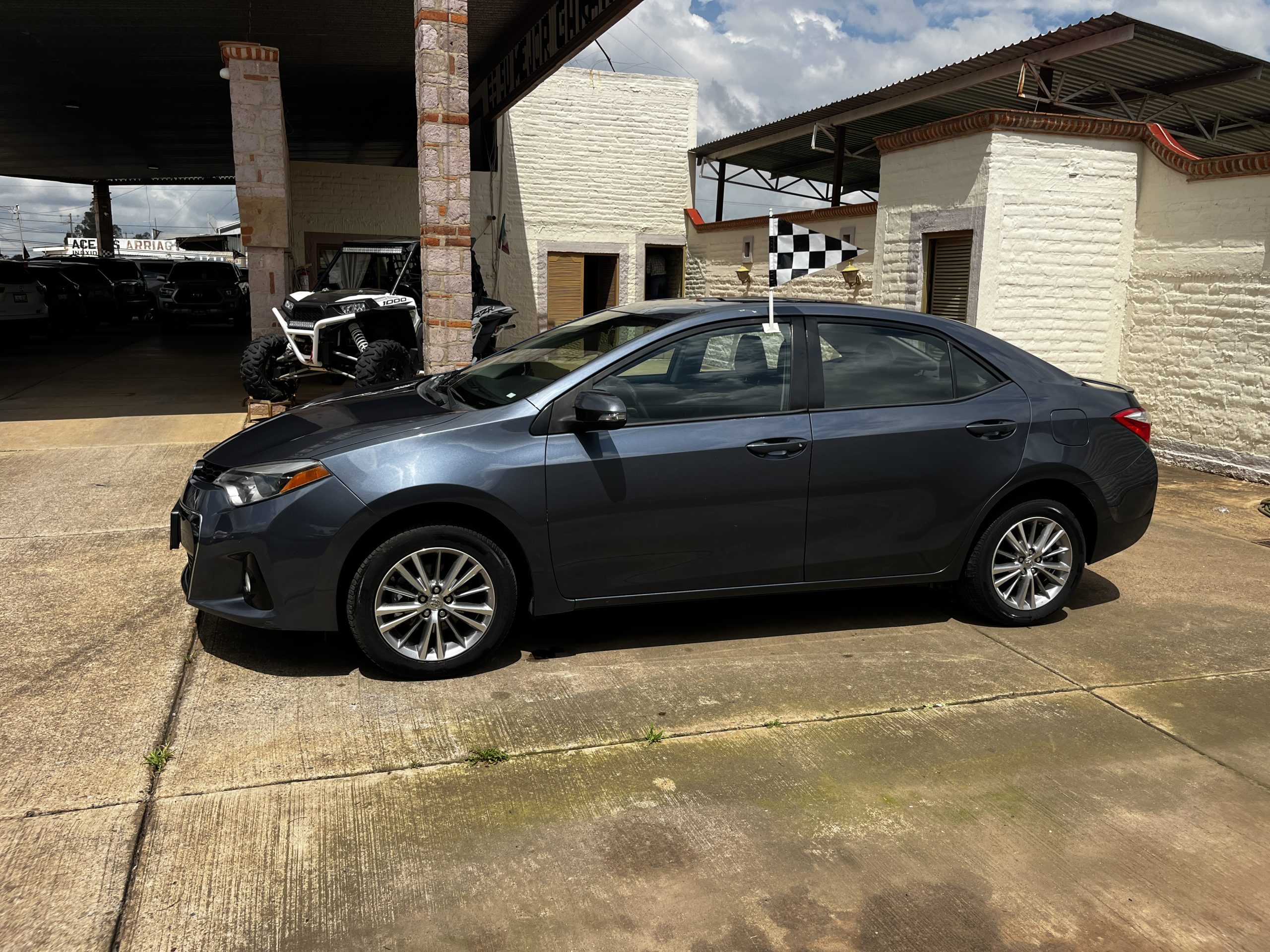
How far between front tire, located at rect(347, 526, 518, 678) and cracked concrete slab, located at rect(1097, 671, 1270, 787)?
262 centimetres

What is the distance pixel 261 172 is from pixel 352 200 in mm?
5999

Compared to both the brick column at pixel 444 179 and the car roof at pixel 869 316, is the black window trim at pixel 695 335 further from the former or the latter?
the brick column at pixel 444 179

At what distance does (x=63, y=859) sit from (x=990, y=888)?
271cm

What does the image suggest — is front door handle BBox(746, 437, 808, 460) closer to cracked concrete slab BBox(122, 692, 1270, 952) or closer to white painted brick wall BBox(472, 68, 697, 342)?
cracked concrete slab BBox(122, 692, 1270, 952)

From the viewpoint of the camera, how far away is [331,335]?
10.9 metres

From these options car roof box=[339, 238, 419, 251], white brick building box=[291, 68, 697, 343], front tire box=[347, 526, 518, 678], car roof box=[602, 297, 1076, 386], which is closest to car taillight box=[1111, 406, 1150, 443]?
car roof box=[602, 297, 1076, 386]

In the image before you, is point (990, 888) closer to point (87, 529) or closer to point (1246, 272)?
point (87, 529)

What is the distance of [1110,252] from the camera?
1011cm

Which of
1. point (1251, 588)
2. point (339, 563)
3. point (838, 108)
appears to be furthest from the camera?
point (838, 108)

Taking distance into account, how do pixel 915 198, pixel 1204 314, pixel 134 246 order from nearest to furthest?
pixel 1204 314 → pixel 915 198 → pixel 134 246

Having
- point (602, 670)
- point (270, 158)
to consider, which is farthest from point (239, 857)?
point (270, 158)

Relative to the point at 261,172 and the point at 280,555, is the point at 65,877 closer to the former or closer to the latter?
the point at 280,555

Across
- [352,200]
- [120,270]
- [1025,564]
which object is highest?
[352,200]

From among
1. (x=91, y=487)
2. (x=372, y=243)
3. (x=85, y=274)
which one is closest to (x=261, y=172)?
(x=372, y=243)
